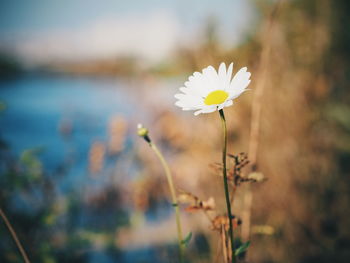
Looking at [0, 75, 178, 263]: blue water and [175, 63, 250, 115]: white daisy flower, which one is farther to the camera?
[0, 75, 178, 263]: blue water

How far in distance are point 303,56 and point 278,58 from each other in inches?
13.3

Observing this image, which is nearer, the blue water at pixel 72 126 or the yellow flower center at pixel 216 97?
the yellow flower center at pixel 216 97

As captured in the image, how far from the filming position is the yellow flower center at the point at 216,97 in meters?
0.48

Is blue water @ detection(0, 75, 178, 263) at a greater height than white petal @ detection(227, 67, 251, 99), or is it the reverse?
blue water @ detection(0, 75, 178, 263)

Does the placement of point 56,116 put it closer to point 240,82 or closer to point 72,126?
point 72,126

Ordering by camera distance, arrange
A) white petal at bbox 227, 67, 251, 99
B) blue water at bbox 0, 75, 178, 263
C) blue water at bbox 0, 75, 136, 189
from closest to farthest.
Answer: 1. white petal at bbox 227, 67, 251, 99
2. blue water at bbox 0, 75, 178, 263
3. blue water at bbox 0, 75, 136, 189

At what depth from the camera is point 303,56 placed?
5.98ft

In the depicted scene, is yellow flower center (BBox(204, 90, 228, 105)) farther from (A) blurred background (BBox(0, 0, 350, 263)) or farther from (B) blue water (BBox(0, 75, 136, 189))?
(B) blue water (BBox(0, 75, 136, 189))

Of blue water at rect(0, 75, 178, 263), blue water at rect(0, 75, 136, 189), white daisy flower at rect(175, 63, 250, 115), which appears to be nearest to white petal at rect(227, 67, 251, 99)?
white daisy flower at rect(175, 63, 250, 115)

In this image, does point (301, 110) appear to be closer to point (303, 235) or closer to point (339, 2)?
point (303, 235)

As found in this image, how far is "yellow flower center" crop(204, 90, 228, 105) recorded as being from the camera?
1.56ft

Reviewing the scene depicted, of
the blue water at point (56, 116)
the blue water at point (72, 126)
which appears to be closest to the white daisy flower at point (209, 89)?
the blue water at point (72, 126)

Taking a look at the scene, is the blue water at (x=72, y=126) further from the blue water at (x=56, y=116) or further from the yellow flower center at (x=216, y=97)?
the yellow flower center at (x=216, y=97)

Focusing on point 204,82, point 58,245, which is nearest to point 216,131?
point 58,245
